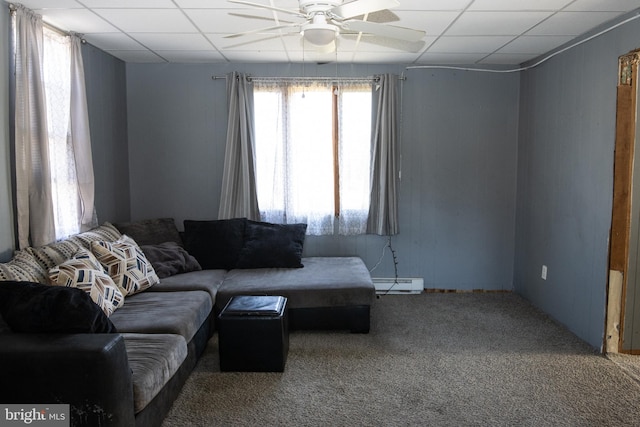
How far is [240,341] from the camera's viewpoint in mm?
3109

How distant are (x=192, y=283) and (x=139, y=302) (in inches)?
20.2

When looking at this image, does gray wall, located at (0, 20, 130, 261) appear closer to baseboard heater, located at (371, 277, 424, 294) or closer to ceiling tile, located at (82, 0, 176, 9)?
ceiling tile, located at (82, 0, 176, 9)

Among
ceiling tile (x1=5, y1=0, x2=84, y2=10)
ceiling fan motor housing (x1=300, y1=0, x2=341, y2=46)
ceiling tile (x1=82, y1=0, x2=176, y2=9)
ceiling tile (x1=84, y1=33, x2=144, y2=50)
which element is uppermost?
ceiling tile (x1=84, y1=33, x2=144, y2=50)

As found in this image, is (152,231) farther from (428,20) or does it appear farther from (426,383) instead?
(428,20)

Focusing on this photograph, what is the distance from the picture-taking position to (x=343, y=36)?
382cm

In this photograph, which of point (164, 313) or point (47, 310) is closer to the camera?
point (47, 310)

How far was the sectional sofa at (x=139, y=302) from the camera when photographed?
2.02 meters

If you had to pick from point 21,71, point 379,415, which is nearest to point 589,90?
point 379,415

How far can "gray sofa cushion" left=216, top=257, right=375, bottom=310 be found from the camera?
374 centimetres

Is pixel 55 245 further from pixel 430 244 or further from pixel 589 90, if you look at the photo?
pixel 589 90

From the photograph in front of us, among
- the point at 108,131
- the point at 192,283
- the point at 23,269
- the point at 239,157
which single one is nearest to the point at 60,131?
the point at 108,131

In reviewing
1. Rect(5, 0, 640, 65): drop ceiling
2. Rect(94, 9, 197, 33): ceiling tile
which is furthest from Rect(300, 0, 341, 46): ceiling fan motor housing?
Rect(94, 9, 197, 33): ceiling tile

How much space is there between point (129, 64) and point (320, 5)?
3.02 metres

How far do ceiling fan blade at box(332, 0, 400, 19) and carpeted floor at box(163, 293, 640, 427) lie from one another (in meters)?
2.11
